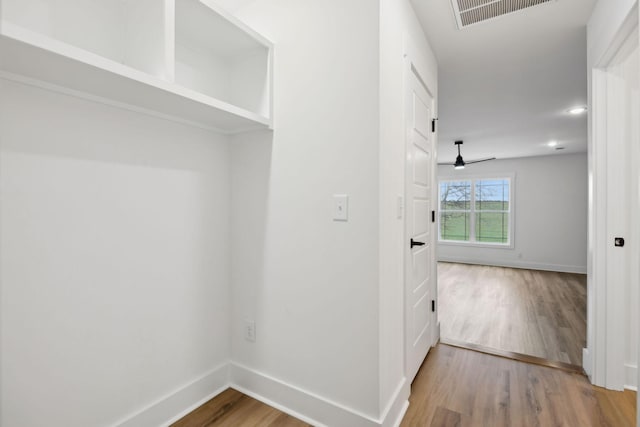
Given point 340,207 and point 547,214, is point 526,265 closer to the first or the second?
point 547,214

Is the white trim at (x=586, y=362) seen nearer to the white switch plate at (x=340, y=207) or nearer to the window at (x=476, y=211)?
the white switch plate at (x=340, y=207)

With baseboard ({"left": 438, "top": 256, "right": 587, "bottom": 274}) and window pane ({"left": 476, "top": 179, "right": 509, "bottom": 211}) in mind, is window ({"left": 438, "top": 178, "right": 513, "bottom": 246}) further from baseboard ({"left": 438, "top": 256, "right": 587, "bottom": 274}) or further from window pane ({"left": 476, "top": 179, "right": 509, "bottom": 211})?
baseboard ({"left": 438, "top": 256, "right": 587, "bottom": 274})

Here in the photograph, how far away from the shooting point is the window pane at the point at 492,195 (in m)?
6.96

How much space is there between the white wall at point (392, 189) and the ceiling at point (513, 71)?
1.66 ft

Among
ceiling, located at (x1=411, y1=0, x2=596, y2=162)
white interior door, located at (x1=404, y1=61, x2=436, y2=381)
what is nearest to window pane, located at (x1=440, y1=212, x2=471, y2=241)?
ceiling, located at (x1=411, y1=0, x2=596, y2=162)

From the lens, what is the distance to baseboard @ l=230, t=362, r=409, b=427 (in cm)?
152

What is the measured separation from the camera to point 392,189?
5.30 feet

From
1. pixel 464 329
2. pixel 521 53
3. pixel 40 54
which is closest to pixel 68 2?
pixel 40 54

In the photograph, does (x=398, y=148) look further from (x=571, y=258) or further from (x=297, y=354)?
(x=571, y=258)

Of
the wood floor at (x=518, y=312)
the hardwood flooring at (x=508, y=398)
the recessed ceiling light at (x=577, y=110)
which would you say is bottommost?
the wood floor at (x=518, y=312)

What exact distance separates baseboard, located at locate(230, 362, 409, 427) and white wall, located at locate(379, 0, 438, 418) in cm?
7

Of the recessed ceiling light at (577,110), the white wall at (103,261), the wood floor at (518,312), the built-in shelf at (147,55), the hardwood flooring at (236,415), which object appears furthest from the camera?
the recessed ceiling light at (577,110)

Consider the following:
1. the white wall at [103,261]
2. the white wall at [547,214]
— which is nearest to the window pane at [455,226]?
the white wall at [547,214]

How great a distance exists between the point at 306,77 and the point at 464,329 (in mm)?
2760
